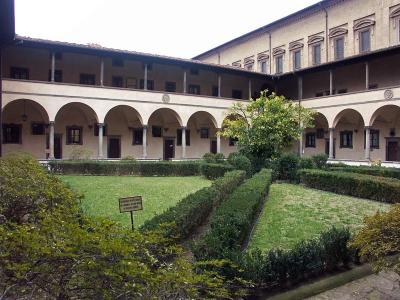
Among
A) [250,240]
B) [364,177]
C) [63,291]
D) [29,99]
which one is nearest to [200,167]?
[364,177]

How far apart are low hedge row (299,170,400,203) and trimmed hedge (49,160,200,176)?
7.34 metres

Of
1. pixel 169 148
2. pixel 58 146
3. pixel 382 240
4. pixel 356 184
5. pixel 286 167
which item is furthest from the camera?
pixel 169 148

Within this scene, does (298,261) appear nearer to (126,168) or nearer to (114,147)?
(126,168)

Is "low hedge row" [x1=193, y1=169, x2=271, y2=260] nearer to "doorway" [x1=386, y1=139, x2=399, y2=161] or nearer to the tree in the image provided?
the tree

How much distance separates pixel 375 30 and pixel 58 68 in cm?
2472

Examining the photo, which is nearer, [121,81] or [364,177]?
[364,177]

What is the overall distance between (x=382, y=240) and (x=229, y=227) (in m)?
2.40

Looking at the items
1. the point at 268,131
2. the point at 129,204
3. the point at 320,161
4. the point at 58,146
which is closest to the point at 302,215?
the point at 129,204

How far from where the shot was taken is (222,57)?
142 feet

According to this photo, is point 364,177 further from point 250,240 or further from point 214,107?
point 214,107

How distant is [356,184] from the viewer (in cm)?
1423

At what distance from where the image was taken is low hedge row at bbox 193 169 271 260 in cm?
534

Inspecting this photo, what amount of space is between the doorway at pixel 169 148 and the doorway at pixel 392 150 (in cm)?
1696

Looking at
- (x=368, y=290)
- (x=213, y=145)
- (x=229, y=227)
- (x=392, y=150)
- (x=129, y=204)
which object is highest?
(x=213, y=145)
